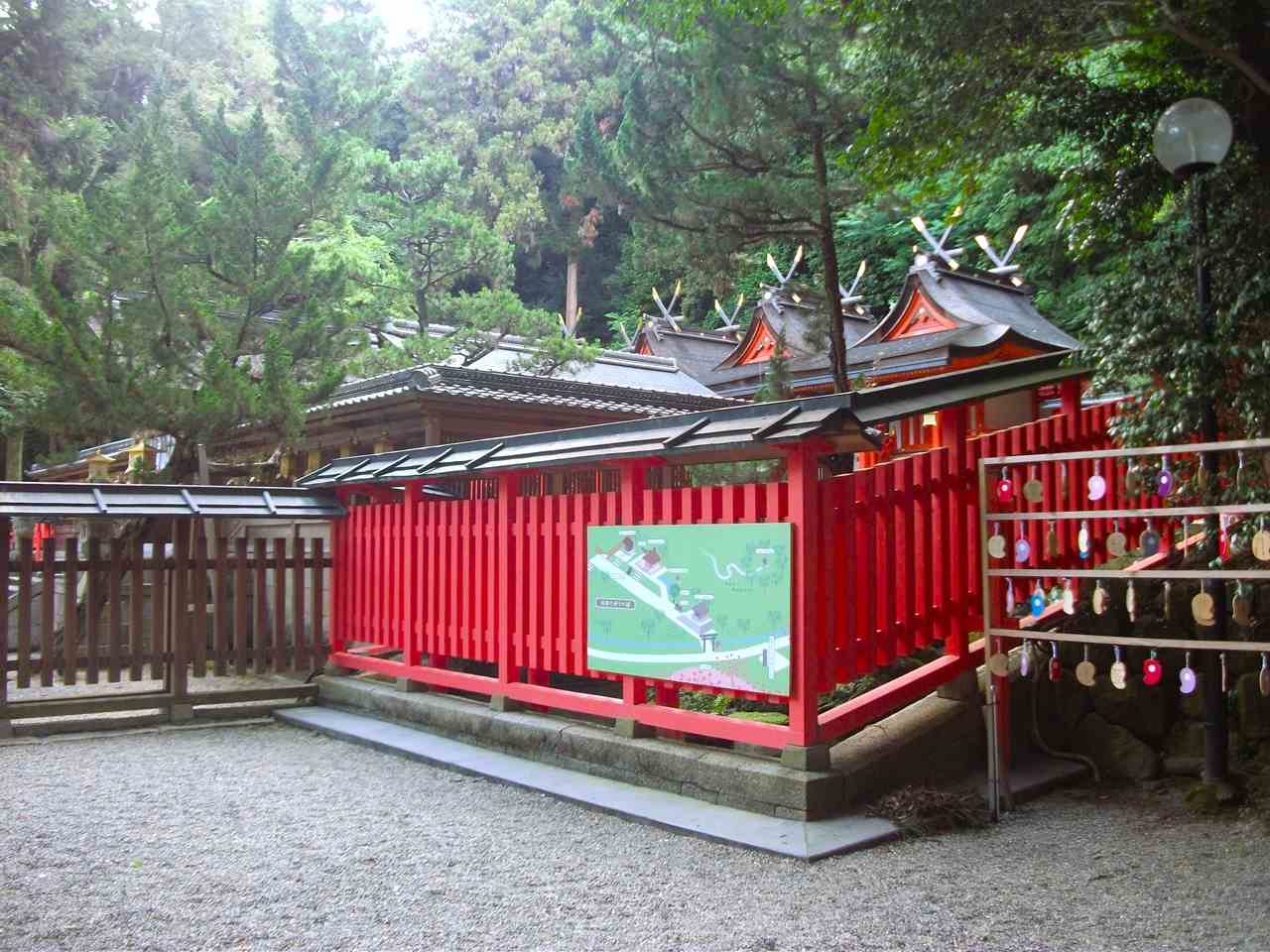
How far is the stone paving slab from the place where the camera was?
4.86 metres

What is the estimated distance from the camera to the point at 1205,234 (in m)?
5.20

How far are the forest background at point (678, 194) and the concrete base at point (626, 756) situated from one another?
112 inches

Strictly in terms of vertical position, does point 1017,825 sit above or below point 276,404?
below

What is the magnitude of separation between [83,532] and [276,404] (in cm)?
841

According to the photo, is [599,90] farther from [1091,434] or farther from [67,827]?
[67,827]

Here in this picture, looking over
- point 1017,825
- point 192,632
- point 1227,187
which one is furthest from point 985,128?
point 192,632

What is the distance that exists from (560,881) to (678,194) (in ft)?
24.7

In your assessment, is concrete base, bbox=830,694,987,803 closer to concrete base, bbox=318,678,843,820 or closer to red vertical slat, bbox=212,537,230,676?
concrete base, bbox=318,678,843,820

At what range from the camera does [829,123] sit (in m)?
9.88

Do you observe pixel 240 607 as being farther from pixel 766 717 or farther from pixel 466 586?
pixel 766 717

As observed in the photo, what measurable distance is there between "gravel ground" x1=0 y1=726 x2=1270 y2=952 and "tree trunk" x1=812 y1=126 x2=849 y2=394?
5.50m

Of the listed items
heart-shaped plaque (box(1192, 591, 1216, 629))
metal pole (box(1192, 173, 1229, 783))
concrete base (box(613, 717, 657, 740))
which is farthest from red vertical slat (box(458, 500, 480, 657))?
heart-shaped plaque (box(1192, 591, 1216, 629))

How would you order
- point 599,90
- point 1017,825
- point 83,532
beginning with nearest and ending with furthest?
1. point 1017,825
2. point 83,532
3. point 599,90

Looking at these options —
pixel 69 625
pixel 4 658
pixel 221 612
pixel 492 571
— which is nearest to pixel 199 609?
pixel 221 612
